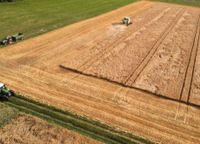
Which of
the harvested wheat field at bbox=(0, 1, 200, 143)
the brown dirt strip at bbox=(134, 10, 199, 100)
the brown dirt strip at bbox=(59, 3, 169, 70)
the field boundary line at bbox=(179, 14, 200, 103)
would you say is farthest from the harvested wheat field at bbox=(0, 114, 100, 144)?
the field boundary line at bbox=(179, 14, 200, 103)

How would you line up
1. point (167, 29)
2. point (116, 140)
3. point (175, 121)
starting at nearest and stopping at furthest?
point (116, 140)
point (175, 121)
point (167, 29)

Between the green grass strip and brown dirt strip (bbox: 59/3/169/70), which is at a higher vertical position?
brown dirt strip (bbox: 59/3/169/70)

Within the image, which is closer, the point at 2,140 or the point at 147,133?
the point at 2,140

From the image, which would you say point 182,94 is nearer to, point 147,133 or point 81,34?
point 147,133

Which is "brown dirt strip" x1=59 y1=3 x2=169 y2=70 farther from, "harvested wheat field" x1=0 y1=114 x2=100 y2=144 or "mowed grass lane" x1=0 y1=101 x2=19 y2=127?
"harvested wheat field" x1=0 y1=114 x2=100 y2=144

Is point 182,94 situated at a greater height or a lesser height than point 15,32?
lesser

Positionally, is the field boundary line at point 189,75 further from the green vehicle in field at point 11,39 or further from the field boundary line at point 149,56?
the green vehicle in field at point 11,39

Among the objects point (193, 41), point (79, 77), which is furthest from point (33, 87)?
point (193, 41)
